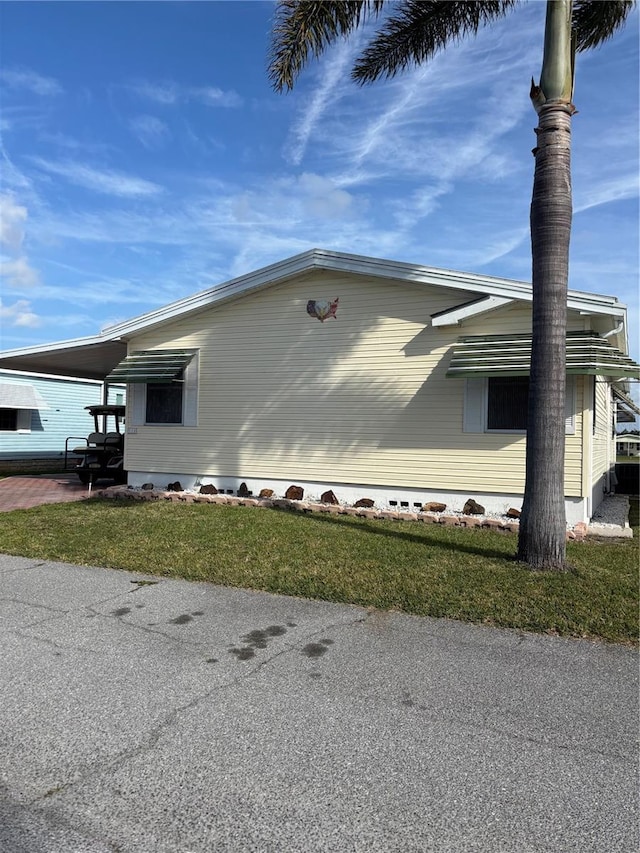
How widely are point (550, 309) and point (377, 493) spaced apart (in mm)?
5075

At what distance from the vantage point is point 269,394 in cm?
1149

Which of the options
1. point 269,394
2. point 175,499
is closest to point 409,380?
point 269,394

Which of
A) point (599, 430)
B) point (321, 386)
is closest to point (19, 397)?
point (321, 386)

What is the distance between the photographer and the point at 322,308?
11023 mm

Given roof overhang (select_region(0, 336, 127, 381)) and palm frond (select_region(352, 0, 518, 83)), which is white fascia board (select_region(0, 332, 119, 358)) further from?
palm frond (select_region(352, 0, 518, 83))

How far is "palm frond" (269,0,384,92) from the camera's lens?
8125 millimetres

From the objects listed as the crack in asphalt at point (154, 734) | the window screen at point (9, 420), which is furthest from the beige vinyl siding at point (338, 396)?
the window screen at point (9, 420)

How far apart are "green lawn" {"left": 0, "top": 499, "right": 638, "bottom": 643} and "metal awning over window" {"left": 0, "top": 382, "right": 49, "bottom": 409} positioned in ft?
41.9

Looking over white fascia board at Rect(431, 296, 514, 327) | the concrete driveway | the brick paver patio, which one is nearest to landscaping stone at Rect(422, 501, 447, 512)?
white fascia board at Rect(431, 296, 514, 327)

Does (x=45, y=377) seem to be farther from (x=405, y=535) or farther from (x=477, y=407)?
(x=405, y=535)

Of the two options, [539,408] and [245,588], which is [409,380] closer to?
[539,408]

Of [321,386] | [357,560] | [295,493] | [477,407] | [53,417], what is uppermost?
[321,386]

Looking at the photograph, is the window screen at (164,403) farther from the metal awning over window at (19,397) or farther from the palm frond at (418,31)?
the metal awning over window at (19,397)

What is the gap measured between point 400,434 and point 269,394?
8.54 feet
